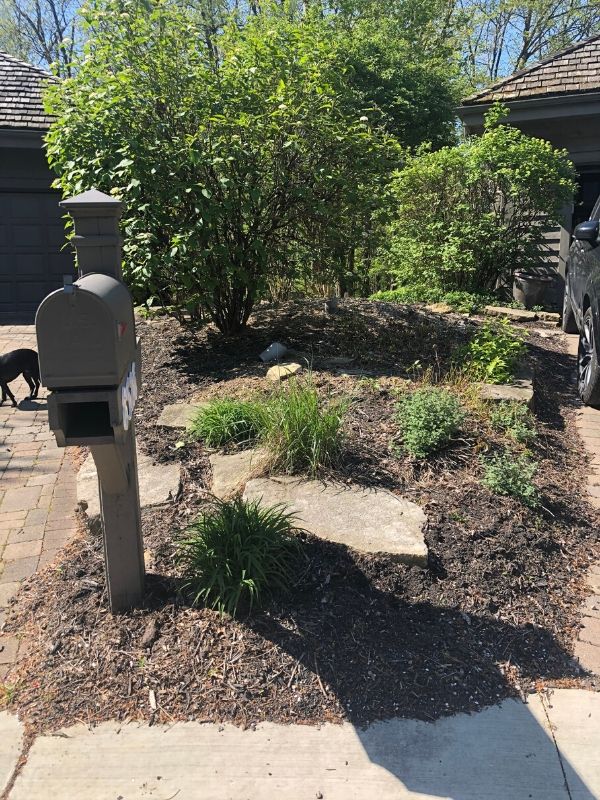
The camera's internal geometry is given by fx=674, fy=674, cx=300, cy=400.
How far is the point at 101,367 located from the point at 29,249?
10837mm

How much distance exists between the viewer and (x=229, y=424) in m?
4.50

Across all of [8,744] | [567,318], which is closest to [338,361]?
[567,318]

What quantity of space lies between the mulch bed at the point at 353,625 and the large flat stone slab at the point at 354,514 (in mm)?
78

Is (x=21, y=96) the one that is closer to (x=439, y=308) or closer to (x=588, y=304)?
(x=439, y=308)

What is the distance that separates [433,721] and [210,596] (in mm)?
1075

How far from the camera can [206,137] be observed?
617 centimetres

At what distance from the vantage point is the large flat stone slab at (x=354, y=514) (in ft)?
10.8

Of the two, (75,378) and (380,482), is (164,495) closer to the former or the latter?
(380,482)

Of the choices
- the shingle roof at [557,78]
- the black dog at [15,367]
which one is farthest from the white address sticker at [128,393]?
the shingle roof at [557,78]

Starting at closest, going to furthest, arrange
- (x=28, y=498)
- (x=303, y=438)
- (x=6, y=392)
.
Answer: (x=303, y=438) → (x=28, y=498) → (x=6, y=392)

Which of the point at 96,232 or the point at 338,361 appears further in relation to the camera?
the point at 338,361

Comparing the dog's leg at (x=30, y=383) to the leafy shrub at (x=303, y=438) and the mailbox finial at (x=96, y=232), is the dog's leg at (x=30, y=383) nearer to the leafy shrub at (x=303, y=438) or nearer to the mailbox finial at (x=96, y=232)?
the leafy shrub at (x=303, y=438)

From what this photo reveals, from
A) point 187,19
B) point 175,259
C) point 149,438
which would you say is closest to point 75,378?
point 149,438

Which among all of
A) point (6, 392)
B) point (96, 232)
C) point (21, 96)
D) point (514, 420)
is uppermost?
point (21, 96)
